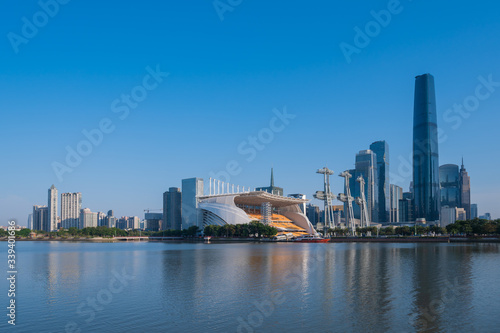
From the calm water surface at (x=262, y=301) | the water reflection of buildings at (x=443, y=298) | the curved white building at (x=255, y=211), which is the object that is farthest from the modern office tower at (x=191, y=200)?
the water reflection of buildings at (x=443, y=298)

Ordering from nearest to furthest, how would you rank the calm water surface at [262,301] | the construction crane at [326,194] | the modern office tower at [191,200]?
1. the calm water surface at [262,301]
2. the construction crane at [326,194]
3. the modern office tower at [191,200]

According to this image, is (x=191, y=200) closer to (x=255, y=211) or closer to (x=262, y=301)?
(x=255, y=211)

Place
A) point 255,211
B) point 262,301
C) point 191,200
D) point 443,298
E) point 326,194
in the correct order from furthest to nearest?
point 255,211, point 191,200, point 326,194, point 443,298, point 262,301

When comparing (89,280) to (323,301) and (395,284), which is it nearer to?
(323,301)

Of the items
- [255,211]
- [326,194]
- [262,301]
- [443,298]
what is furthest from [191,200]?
[443,298]

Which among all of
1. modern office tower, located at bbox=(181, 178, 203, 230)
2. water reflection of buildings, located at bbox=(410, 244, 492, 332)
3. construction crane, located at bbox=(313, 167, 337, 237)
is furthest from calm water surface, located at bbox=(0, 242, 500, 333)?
modern office tower, located at bbox=(181, 178, 203, 230)

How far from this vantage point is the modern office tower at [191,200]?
183125 millimetres

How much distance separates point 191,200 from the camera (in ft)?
609

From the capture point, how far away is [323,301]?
27.4 meters

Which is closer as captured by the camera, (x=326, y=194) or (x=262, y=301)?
(x=262, y=301)

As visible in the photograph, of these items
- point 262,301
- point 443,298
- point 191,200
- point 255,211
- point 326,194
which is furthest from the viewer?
point 255,211

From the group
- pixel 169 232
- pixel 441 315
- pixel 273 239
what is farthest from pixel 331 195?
pixel 441 315

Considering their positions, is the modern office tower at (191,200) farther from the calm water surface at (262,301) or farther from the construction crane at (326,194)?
the calm water surface at (262,301)

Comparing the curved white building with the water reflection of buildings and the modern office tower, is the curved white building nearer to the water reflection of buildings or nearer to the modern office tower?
the modern office tower
